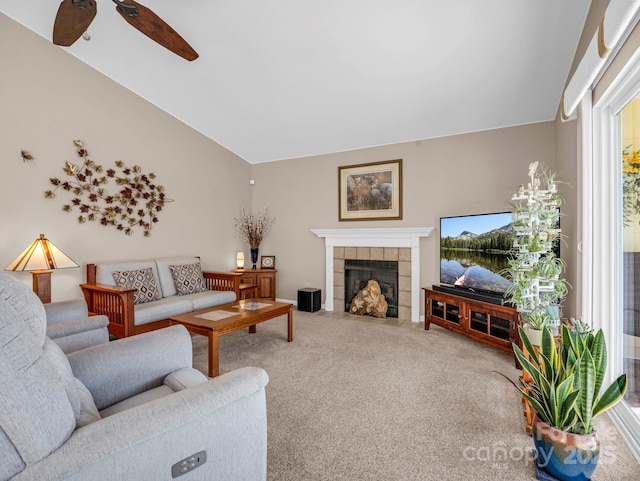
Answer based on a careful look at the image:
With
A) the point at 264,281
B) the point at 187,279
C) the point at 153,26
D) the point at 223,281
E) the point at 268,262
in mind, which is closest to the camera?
the point at 153,26

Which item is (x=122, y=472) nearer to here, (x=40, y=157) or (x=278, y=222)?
(x=40, y=157)

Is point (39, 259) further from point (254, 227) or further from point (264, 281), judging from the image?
point (254, 227)

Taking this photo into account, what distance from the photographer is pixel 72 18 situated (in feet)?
7.45

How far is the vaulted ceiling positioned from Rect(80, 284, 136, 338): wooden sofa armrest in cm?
252

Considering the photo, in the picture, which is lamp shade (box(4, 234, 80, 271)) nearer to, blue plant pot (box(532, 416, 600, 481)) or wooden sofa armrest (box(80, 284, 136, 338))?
wooden sofa armrest (box(80, 284, 136, 338))

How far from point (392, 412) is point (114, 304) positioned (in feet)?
9.37

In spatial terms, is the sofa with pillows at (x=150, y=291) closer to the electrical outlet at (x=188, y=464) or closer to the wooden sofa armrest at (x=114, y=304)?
the wooden sofa armrest at (x=114, y=304)

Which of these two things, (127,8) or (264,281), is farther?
(264,281)

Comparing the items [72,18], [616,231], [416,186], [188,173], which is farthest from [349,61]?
[188,173]

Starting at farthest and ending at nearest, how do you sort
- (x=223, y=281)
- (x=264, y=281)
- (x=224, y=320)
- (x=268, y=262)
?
1. (x=268, y=262)
2. (x=264, y=281)
3. (x=223, y=281)
4. (x=224, y=320)

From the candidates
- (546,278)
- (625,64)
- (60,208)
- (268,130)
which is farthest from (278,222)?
(625,64)

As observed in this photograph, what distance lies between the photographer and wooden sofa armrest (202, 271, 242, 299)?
172 inches

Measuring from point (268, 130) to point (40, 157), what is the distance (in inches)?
107

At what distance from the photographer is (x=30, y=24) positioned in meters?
3.29
